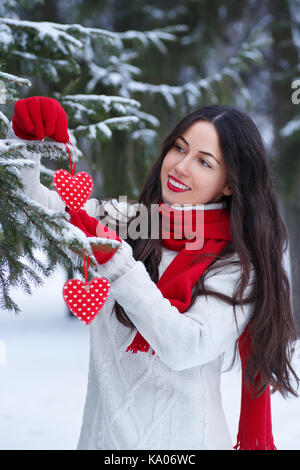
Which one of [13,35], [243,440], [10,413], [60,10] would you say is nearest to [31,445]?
[10,413]

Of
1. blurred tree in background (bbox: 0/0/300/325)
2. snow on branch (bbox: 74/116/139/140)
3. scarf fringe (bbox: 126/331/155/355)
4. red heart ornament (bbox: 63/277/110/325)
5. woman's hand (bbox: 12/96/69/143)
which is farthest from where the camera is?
blurred tree in background (bbox: 0/0/300/325)

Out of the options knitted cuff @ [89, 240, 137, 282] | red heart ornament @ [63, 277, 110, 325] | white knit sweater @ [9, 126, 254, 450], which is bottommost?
white knit sweater @ [9, 126, 254, 450]

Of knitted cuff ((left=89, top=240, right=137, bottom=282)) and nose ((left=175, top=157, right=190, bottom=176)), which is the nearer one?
knitted cuff ((left=89, top=240, right=137, bottom=282))

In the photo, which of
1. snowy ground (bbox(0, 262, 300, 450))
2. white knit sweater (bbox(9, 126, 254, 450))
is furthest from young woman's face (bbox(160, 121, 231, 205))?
snowy ground (bbox(0, 262, 300, 450))

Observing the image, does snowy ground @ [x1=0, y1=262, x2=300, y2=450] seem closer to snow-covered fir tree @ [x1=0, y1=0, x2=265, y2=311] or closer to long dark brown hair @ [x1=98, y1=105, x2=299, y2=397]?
snow-covered fir tree @ [x1=0, y1=0, x2=265, y2=311]

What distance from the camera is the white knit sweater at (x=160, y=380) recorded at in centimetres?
156

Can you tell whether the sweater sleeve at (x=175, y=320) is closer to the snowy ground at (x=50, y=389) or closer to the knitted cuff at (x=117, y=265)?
the knitted cuff at (x=117, y=265)

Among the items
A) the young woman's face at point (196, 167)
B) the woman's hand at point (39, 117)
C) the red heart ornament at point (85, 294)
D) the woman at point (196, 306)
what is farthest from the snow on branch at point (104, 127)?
the red heart ornament at point (85, 294)

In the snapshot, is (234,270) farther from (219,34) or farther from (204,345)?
(219,34)

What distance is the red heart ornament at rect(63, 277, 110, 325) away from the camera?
51.3 inches

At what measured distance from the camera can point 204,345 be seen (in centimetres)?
155

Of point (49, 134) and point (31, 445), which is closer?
point (49, 134)

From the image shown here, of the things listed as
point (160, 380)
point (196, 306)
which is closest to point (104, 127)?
point (196, 306)
